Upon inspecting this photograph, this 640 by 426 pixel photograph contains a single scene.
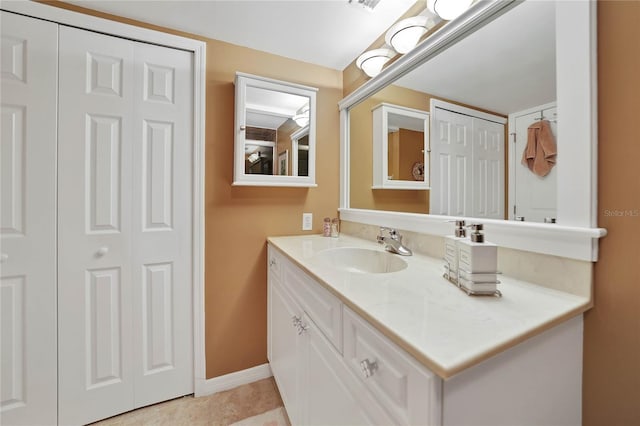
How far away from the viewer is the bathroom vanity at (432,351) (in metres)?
0.48

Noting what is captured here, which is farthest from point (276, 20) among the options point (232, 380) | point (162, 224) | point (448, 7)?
point (232, 380)

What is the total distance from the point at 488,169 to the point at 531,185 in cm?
18

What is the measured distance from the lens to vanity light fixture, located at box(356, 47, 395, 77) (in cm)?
144

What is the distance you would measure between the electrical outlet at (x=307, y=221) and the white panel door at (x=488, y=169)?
1062mm

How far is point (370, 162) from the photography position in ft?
5.48

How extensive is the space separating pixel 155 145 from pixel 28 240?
0.73 metres

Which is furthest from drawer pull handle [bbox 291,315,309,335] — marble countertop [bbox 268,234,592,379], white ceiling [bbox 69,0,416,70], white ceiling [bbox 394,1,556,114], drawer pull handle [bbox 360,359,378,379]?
white ceiling [bbox 69,0,416,70]

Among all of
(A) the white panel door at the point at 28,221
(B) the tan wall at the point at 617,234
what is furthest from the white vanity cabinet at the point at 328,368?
(A) the white panel door at the point at 28,221

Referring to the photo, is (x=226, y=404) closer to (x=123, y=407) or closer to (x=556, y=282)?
A: (x=123, y=407)

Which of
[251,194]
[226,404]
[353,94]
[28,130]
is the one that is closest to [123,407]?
[226,404]

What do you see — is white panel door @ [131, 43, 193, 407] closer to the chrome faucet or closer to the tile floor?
the tile floor

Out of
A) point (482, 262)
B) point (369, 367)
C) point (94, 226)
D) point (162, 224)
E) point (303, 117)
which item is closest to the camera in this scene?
point (369, 367)

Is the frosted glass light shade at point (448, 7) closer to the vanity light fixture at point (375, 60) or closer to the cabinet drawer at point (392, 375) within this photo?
the vanity light fixture at point (375, 60)

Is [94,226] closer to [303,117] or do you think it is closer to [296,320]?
[296,320]
